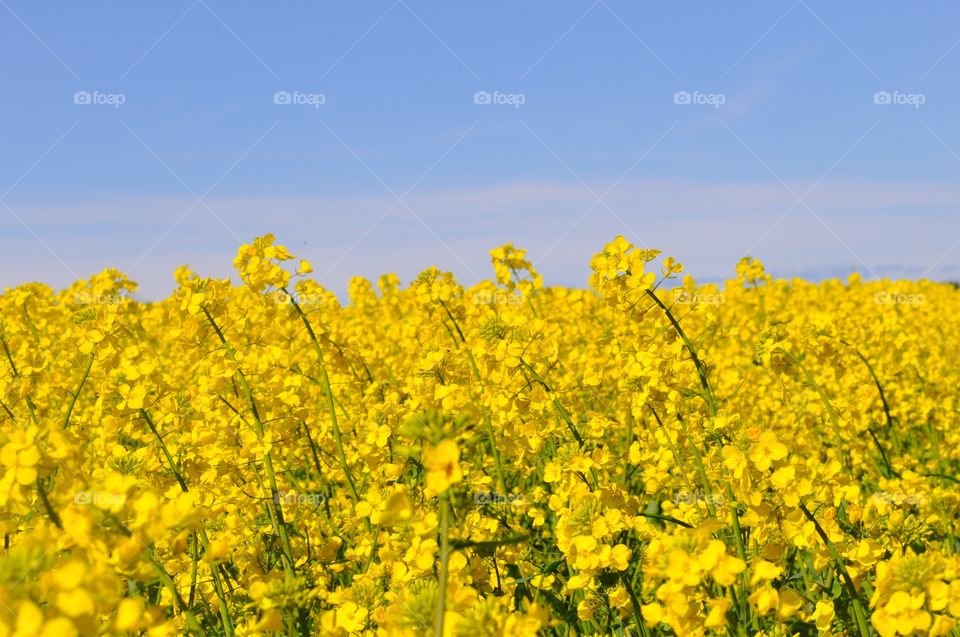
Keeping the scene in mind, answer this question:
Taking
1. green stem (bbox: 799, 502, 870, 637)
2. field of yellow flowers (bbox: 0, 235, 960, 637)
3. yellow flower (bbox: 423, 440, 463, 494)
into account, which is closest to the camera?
yellow flower (bbox: 423, 440, 463, 494)

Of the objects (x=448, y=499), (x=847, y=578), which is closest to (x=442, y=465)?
(x=448, y=499)

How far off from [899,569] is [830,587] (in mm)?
1741

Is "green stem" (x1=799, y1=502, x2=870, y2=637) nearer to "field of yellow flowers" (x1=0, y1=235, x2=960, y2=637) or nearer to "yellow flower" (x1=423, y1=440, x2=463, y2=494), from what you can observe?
"field of yellow flowers" (x1=0, y1=235, x2=960, y2=637)

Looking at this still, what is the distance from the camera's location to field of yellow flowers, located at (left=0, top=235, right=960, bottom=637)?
61.3 inches

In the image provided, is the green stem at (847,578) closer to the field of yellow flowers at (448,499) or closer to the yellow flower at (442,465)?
the field of yellow flowers at (448,499)

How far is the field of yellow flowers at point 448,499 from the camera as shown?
156cm

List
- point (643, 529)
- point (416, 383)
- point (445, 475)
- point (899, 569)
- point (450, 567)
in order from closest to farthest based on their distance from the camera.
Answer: point (445, 475)
point (899, 569)
point (450, 567)
point (643, 529)
point (416, 383)

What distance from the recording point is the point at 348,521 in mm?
3465

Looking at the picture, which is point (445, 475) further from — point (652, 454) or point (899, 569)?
point (652, 454)

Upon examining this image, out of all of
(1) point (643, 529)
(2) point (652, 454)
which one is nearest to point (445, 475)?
(1) point (643, 529)

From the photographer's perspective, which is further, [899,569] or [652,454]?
[652,454]

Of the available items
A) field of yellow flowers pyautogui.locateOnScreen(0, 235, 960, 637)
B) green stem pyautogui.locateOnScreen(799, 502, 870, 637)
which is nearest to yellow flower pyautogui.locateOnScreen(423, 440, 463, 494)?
field of yellow flowers pyautogui.locateOnScreen(0, 235, 960, 637)

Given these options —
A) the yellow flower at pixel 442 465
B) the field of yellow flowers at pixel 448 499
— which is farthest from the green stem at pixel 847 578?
the yellow flower at pixel 442 465

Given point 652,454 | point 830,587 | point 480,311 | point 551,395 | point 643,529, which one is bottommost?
point 830,587
